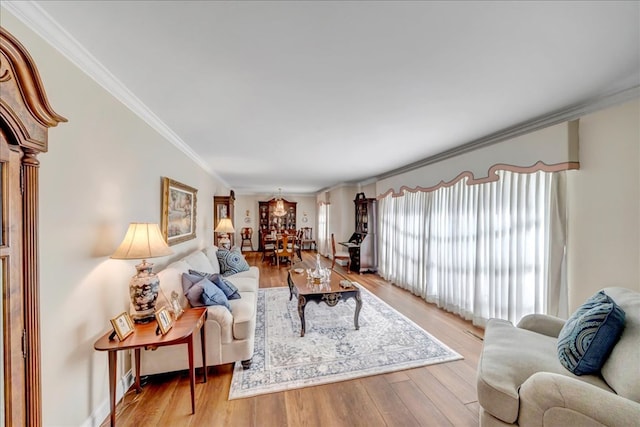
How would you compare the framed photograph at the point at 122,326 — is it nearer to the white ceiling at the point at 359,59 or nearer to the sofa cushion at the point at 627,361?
the white ceiling at the point at 359,59

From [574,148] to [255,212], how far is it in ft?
29.1

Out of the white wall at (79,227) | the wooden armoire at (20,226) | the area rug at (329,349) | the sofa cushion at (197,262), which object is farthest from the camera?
the sofa cushion at (197,262)

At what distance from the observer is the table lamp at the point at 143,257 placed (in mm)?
1755

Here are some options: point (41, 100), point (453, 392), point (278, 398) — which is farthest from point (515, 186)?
point (41, 100)

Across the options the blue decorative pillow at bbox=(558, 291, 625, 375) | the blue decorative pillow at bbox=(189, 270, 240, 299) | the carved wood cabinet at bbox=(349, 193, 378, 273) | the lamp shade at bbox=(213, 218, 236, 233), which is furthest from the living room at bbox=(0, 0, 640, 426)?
the carved wood cabinet at bbox=(349, 193, 378, 273)

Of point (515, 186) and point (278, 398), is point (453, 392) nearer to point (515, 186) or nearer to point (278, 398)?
point (278, 398)

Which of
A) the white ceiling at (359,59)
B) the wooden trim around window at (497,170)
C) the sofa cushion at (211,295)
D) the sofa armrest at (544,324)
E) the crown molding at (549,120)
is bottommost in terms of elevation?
the sofa armrest at (544,324)

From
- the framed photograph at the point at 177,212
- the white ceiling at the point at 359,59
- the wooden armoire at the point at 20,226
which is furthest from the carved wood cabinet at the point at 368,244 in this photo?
the wooden armoire at the point at 20,226

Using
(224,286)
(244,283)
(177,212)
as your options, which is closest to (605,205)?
(224,286)

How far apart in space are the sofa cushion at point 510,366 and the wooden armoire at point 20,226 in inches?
86.4

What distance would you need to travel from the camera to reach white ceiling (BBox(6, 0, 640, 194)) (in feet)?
3.87

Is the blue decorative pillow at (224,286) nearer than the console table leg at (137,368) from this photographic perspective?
No

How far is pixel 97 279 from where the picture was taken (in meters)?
1.72

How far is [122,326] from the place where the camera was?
166 centimetres
